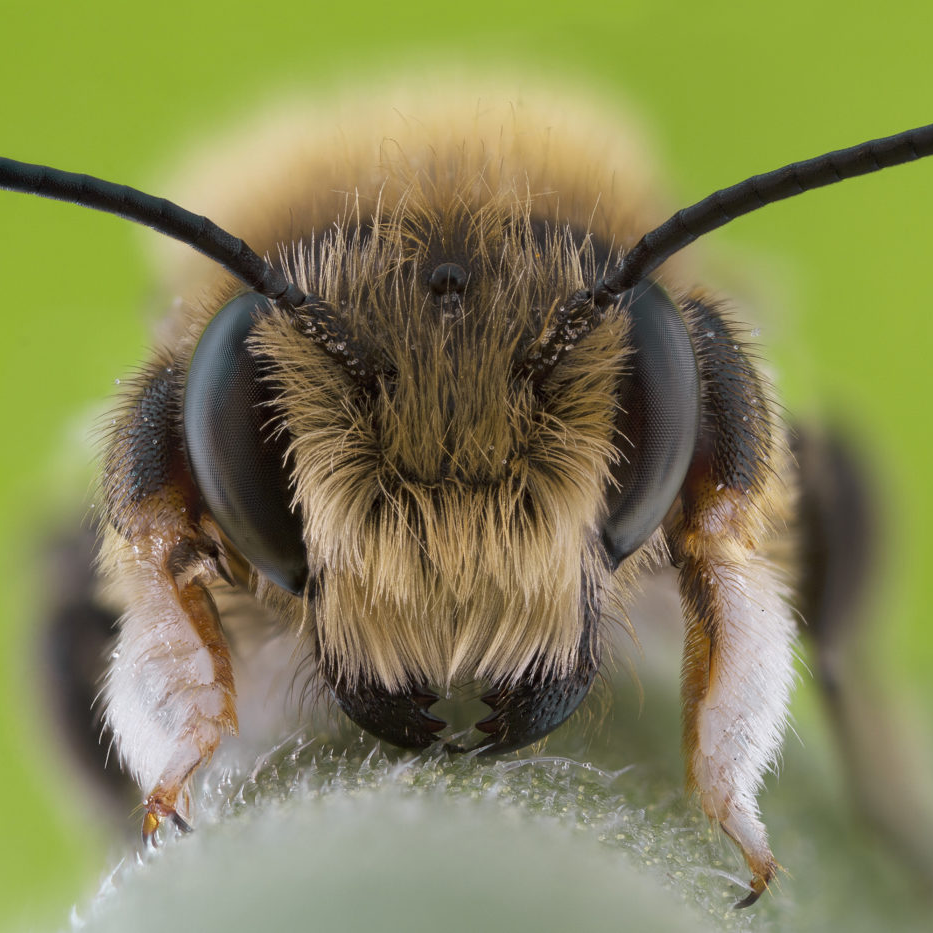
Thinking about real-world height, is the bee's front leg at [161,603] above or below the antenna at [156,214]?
below

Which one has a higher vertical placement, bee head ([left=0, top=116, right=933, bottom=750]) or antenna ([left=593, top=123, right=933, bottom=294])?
antenna ([left=593, top=123, right=933, bottom=294])

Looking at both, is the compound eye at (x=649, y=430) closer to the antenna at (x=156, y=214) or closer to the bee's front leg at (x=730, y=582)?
the bee's front leg at (x=730, y=582)

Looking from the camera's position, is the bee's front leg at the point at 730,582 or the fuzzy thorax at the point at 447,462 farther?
the bee's front leg at the point at 730,582

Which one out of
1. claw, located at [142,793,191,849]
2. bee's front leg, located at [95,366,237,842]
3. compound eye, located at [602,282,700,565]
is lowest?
claw, located at [142,793,191,849]

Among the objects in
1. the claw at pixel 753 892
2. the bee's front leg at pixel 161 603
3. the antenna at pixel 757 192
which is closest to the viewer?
the claw at pixel 753 892

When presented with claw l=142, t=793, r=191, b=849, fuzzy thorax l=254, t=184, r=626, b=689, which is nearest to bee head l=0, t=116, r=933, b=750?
fuzzy thorax l=254, t=184, r=626, b=689

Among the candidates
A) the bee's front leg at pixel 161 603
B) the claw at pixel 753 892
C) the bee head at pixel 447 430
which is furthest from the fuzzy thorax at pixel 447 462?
the claw at pixel 753 892

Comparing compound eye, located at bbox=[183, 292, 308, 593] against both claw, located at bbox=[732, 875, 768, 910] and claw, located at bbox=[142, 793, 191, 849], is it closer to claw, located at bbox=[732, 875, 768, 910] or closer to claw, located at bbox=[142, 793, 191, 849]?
claw, located at bbox=[142, 793, 191, 849]
